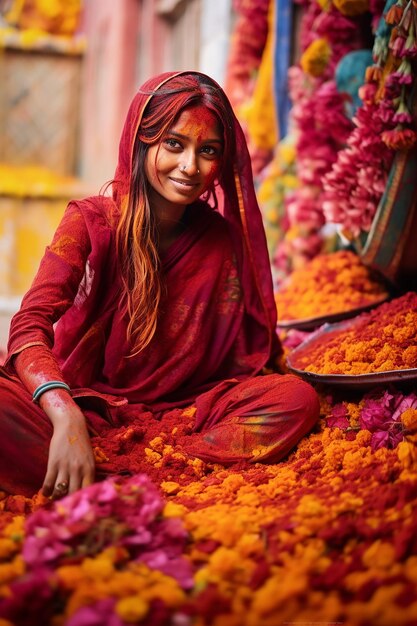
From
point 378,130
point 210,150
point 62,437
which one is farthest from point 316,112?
point 62,437

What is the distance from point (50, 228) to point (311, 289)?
12.1ft

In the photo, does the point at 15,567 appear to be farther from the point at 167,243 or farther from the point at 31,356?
the point at 167,243

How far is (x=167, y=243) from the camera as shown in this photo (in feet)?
9.03

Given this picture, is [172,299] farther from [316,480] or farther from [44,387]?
[316,480]

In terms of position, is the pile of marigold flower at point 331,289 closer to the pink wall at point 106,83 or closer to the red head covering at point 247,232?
the red head covering at point 247,232

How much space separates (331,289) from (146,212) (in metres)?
1.18

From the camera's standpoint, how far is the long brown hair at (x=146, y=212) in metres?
2.53

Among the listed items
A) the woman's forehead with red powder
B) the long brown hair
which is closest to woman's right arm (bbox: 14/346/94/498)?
the long brown hair

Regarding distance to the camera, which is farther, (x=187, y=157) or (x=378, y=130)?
(x=378, y=130)

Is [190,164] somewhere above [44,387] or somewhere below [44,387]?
above

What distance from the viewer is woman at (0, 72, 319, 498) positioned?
242cm

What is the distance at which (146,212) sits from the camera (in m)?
2.61

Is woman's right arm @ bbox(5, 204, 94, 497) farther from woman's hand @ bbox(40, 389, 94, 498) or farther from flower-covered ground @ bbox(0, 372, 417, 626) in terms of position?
flower-covered ground @ bbox(0, 372, 417, 626)

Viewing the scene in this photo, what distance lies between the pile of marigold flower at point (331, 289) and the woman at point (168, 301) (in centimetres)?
64
